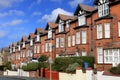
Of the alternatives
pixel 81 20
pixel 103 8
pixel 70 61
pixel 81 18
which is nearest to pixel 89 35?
pixel 81 20

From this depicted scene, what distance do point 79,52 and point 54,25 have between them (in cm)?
2050

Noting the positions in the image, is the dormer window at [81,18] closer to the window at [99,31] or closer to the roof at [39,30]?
the window at [99,31]

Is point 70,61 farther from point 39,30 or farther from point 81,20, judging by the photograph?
point 39,30

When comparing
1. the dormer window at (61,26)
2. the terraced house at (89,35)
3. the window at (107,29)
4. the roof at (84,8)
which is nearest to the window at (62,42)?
the terraced house at (89,35)

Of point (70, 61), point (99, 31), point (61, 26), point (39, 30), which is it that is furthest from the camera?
point (39, 30)

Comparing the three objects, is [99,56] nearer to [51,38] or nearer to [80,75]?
[80,75]

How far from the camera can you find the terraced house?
4403 centimetres

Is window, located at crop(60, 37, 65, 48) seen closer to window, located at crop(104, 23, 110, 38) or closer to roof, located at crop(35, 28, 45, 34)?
roof, located at crop(35, 28, 45, 34)

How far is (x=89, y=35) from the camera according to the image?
52188mm

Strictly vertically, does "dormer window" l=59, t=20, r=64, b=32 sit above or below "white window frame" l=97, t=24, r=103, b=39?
above

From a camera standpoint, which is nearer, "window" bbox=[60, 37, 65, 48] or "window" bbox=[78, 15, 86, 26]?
"window" bbox=[78, 15, 86, 26]

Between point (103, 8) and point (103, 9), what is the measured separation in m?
0.18

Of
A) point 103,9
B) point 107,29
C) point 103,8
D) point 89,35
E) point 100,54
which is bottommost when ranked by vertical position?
point 100,54

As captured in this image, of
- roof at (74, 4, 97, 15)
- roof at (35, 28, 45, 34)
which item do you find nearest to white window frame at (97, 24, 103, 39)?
roof at (74, 4, 97, 15)
